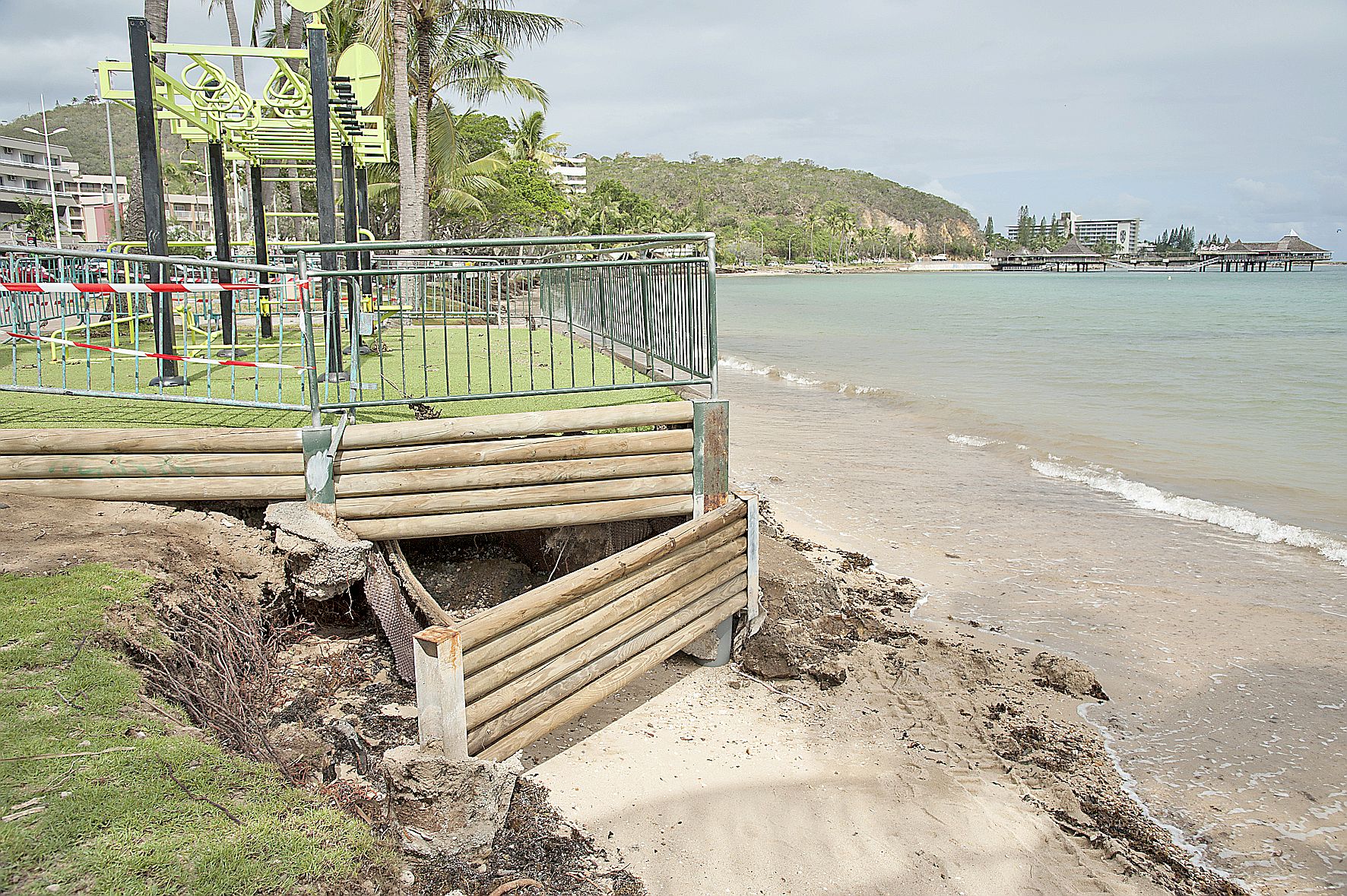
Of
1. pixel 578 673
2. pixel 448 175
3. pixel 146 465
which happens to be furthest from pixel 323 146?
pixel 448 175

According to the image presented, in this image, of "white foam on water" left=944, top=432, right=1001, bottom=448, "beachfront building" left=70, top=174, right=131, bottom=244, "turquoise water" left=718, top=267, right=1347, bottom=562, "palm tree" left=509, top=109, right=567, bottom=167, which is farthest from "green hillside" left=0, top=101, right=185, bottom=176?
"white foam on water" left=944, top=432, right=1001, bottom=448

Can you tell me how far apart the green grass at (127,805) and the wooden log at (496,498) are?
171 cm

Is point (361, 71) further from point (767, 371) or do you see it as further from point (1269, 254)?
point (1269, 254)

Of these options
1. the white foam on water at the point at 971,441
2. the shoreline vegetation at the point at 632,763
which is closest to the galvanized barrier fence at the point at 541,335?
the shoreline vegetation at the point at 632,763

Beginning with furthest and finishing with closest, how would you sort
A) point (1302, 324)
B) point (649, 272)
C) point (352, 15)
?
point (1302, 324) → point (352, 15) → point (649, 272)

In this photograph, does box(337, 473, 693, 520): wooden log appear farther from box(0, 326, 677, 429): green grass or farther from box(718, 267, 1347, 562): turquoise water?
box(718, 267, 1347, 562): turquoise water

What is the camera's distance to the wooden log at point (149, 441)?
16.6 feet

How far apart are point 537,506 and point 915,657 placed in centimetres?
290

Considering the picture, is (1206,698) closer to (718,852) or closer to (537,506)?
(718,852)

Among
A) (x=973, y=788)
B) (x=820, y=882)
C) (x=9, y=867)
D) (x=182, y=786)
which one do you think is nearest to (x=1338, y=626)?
(x=973, y=788)

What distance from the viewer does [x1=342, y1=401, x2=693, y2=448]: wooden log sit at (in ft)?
17.6

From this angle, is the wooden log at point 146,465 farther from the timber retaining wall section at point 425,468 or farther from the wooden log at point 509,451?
the wooden log at point 509,451

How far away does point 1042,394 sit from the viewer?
20.7m

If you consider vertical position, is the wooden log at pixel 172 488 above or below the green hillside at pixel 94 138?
below
